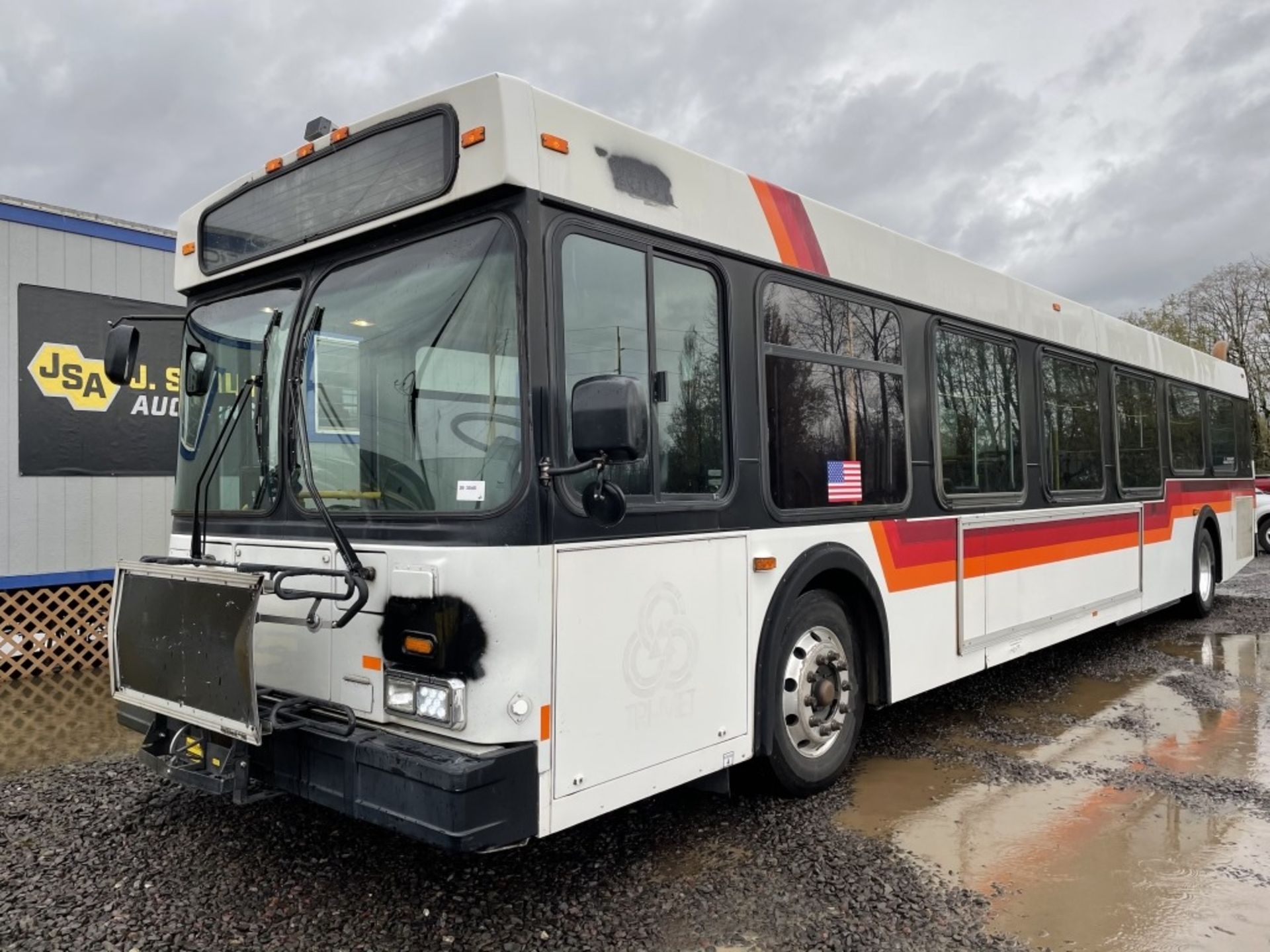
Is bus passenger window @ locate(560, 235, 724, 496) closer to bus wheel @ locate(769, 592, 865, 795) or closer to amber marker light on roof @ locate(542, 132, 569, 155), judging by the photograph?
amber marker light on roof @ locate(542, 132, 569, 155)

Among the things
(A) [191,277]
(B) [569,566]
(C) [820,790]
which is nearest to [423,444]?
(B) [569,566]

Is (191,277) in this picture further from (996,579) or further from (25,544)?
(996,579)

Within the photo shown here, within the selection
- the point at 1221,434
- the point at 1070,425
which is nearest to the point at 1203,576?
the point at 1221,434

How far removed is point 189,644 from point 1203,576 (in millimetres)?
9631

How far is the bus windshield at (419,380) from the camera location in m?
2.97

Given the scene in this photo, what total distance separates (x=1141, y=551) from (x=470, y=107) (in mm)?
6843

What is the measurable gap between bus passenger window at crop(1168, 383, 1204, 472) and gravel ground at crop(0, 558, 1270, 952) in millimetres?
4694

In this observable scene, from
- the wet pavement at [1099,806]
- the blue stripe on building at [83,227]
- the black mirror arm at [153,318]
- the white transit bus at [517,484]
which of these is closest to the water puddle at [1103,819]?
the wet pavement at [1099,806]

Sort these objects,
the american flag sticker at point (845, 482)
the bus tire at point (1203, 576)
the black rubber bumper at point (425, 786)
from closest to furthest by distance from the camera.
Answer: the black rubber bumper at point (425, 786) → the american flag sticker at point (845, 482) → the bus tire at point (1203, 576)

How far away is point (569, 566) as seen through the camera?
2.98 m

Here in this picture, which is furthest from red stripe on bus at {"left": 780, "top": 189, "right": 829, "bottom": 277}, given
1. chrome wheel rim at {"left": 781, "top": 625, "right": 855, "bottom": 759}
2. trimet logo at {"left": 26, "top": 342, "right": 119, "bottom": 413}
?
trimet logo at {"left": 26, "top": 342, "right": 119, "bottom": 413}

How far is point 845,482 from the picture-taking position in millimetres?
4438

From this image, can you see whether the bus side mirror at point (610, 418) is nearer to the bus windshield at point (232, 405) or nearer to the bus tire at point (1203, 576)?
the bus windshield at point (232, 405)

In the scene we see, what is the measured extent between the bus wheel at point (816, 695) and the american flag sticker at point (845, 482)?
48 cm
